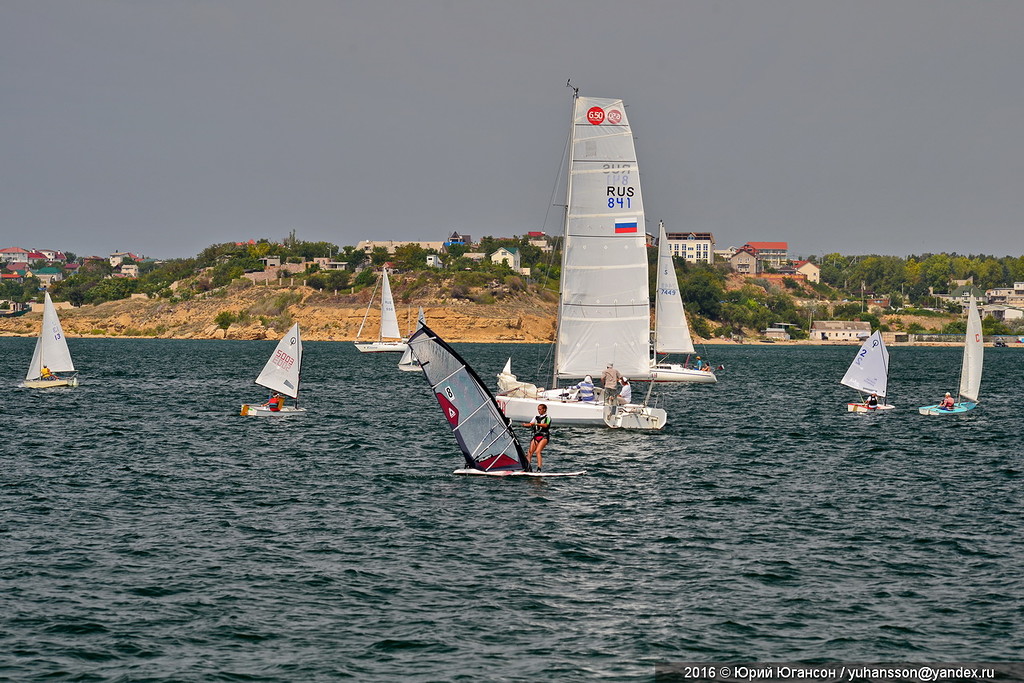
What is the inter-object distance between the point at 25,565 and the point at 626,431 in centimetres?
3070

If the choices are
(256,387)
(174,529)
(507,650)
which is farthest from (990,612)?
(256,387)

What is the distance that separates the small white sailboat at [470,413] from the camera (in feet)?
111

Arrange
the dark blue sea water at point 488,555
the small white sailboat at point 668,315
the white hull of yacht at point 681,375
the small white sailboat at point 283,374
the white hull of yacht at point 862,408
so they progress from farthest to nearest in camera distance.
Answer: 1. the small white sailboat at point 668,315
2. the white hull of yacht at point 681,375
3. the white hull of yacht at point 862,408
4. the small white sailboat at point 283,374
5. the dark blue sea water at point 488,555

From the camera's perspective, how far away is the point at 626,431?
50281mm

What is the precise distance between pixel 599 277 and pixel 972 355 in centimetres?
2570

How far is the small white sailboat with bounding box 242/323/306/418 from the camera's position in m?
55.3

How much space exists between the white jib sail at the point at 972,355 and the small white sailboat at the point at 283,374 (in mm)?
36074

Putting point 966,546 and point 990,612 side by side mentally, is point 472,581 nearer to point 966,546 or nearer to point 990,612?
point 990,612

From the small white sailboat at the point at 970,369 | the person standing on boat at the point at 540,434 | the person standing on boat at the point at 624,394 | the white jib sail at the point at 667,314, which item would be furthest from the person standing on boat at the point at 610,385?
the white jib sail at the point at 667,314

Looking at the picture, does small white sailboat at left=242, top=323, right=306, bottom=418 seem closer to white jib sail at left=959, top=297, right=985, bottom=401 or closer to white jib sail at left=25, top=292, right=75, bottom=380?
white jib sail at left=25, top=292, right=75, bottom=380

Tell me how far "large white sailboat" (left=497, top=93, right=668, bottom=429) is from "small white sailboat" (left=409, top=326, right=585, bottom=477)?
1149 centimetres

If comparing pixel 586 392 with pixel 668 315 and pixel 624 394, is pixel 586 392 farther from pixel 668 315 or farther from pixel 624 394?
pixel 668 315

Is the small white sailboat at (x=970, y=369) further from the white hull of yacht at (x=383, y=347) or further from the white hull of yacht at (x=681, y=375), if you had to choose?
the white hull of yacht at (x=383, y=347)

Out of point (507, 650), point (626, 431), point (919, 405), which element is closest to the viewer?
point (507, 650)
